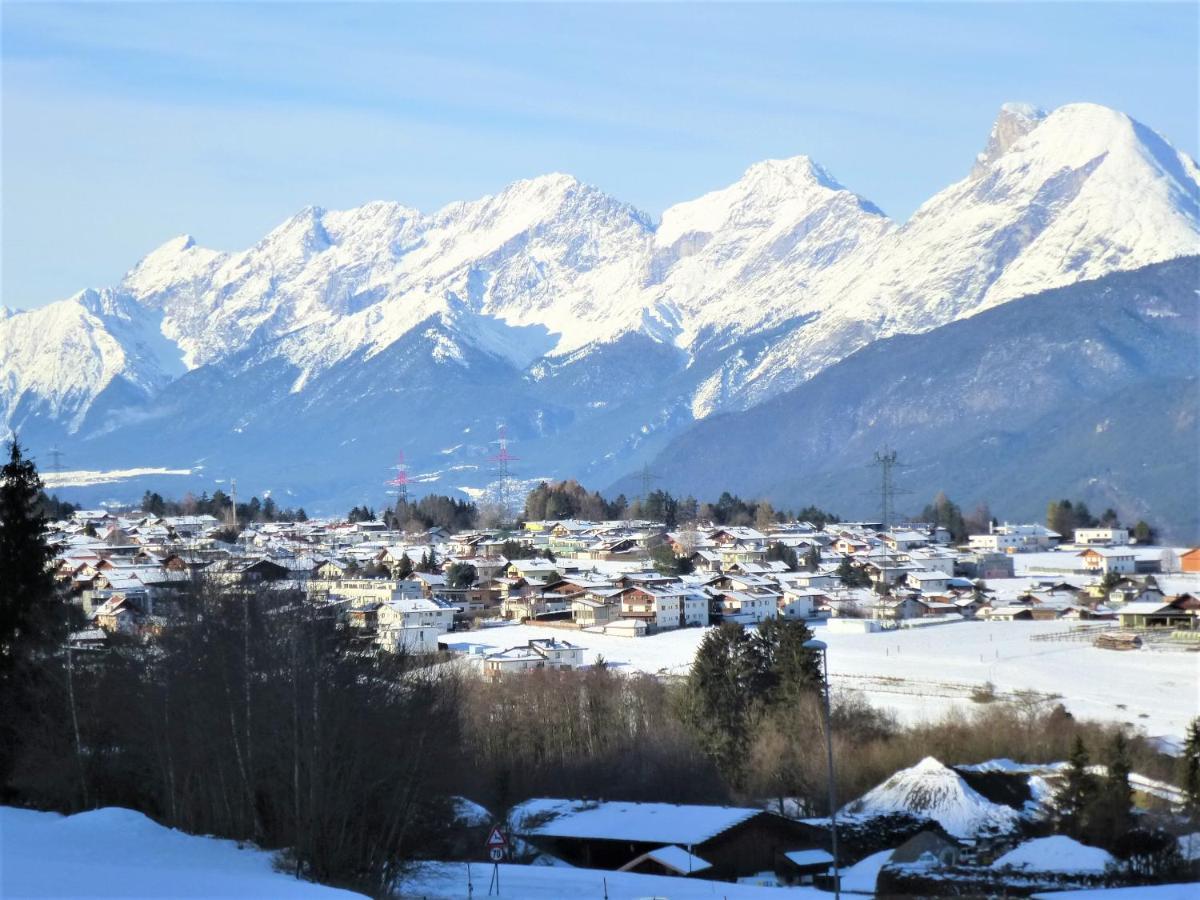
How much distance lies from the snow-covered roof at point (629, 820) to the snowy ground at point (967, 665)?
Answer: 43.9 ft

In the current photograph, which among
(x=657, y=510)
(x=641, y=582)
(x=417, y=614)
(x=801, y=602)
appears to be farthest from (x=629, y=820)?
(x=657, y=510)

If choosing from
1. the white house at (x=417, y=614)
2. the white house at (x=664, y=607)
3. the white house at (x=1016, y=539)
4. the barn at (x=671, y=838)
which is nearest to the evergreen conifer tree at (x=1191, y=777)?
the barn at (x=671, y=838)

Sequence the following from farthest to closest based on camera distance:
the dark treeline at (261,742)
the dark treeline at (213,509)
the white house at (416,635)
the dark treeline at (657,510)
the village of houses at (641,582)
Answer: the dark treeline at (213,509)
the dark treeline at (657,510)
the village of houses at (641,582)
the white house at (416,635)
the dark treeline at (261,742)

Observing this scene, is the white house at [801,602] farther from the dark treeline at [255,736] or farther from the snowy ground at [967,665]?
the dark treeline at [255,736]

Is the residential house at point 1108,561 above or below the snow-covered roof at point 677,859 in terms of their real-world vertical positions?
above

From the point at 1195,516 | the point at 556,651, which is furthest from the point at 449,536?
the point at 556,651

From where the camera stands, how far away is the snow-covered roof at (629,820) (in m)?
34.2

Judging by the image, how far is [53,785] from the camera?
26391 millimetres

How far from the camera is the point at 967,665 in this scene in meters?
60.1

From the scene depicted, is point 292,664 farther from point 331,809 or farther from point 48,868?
point 48,868

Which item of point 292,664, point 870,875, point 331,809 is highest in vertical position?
point 292,664

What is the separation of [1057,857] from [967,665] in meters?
28.2

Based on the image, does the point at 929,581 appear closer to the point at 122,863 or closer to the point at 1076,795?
the point at 1076,795

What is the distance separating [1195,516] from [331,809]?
116 metres
